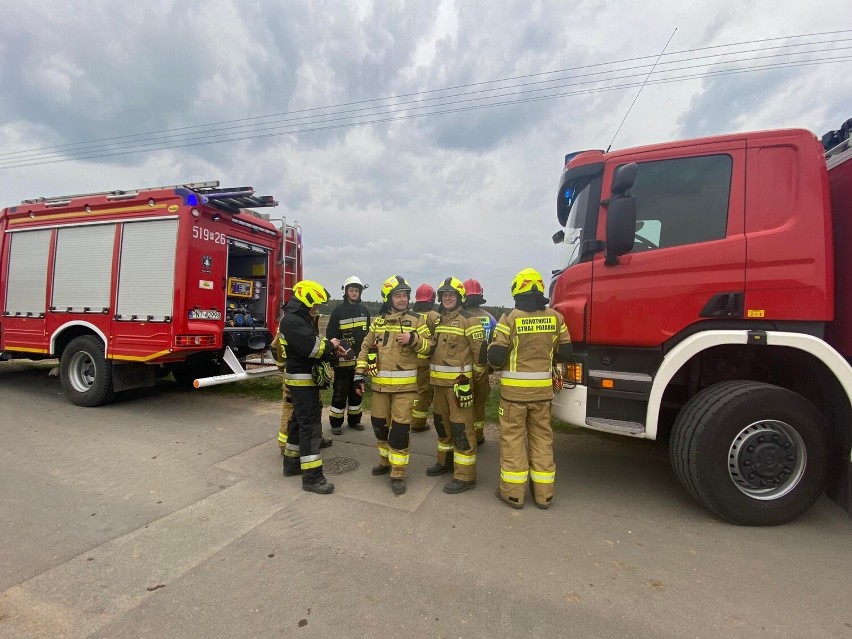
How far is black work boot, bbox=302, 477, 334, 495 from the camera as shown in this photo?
346 cm

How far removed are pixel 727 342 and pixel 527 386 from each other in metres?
1.41

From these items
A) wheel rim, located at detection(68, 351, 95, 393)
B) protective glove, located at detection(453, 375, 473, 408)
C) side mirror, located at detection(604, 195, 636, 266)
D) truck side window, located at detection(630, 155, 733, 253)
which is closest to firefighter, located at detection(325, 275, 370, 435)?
protective glove, located at detection(453, 375, 473, 408)

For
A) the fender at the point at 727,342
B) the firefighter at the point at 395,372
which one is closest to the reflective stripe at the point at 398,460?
the firefighter at the point at 395,372

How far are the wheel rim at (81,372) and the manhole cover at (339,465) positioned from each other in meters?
4.47

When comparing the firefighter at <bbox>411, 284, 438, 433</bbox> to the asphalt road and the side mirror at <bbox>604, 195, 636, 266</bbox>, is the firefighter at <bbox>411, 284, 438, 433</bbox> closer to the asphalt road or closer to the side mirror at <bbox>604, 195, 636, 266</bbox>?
the asphalt road

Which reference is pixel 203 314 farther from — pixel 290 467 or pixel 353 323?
pixel 290 467

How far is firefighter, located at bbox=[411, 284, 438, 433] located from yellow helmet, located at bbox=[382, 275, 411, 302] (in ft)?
0.95

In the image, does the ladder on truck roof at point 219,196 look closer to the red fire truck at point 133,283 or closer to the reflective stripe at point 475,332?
the red fire truck at point 133,283

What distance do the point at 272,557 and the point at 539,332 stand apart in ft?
7.84

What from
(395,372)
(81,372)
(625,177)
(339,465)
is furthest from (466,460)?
(81,372)

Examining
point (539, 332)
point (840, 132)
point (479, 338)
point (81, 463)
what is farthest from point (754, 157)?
point (81, 463)

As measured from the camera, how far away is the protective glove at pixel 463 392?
11.5ft

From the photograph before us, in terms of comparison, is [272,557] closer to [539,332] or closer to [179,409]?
[539,332]

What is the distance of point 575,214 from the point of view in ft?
12.3
